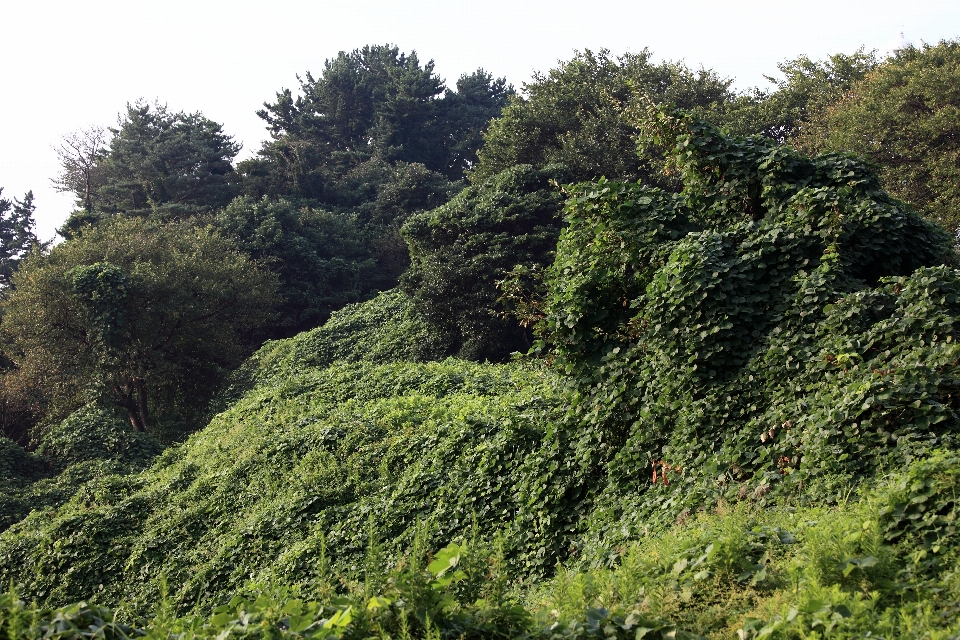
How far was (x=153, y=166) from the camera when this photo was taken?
3694 cm

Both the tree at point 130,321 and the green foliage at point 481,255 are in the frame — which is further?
the tree at point 130,321

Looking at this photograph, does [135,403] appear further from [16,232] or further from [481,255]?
[16,232]

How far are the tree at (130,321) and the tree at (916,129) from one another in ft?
57.3

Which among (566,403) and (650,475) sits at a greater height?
(566,403)

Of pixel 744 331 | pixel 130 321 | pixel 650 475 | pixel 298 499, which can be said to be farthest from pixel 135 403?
pixel 744 331

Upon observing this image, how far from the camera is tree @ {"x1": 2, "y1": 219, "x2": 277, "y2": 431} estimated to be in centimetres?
2103

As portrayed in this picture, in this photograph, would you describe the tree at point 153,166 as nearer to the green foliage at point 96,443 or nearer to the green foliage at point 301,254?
the green foliage at point 301,254

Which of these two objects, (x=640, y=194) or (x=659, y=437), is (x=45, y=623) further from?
(x=640, y=194)

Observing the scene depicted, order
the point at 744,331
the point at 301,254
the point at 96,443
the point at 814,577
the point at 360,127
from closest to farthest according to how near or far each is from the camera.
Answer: the point at 814,577, the point at 744,331, the point at 96,443, the point at 301,254, the point at 360,127

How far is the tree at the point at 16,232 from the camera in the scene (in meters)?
38.3

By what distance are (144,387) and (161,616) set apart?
20351mm

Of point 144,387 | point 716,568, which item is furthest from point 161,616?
point 144,387

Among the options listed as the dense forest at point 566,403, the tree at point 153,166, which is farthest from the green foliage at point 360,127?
the dense forest at point 566,403

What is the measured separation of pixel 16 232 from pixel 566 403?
40095 millimetres
